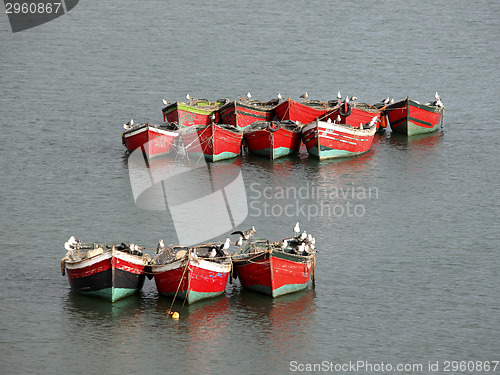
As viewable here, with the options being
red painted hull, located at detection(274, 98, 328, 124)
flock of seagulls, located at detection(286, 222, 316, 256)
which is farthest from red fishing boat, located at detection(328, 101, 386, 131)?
flock of seagulls, located at detection(286, 222, 316, 256)

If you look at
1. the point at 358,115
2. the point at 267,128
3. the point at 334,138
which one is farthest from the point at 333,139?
the point at 358,115

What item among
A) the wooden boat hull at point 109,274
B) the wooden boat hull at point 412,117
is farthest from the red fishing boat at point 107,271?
the wooden boat hull at point 412,117

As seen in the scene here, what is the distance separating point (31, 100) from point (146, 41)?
918 inches

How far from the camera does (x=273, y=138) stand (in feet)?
221

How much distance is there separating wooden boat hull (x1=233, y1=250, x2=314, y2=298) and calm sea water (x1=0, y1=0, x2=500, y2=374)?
0.63m

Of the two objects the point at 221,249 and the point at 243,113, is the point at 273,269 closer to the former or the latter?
the point at 221,249

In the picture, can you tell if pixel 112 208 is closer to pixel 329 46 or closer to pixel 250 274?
pixel 250 274

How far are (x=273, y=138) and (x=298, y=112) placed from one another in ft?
17.8

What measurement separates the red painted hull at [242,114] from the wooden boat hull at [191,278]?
2671cm

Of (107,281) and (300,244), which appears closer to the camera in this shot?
(107,281)

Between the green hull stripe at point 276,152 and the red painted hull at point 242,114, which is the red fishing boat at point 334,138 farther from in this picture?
the red painted hull at point 242,114

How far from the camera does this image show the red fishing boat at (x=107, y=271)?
147ft

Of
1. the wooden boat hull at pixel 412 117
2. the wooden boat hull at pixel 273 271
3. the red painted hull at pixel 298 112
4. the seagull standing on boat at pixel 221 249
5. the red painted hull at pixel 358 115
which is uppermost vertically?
the seagull standing on boat at pixel 221 249

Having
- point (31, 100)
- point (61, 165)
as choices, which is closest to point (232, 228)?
point (61, 165)
